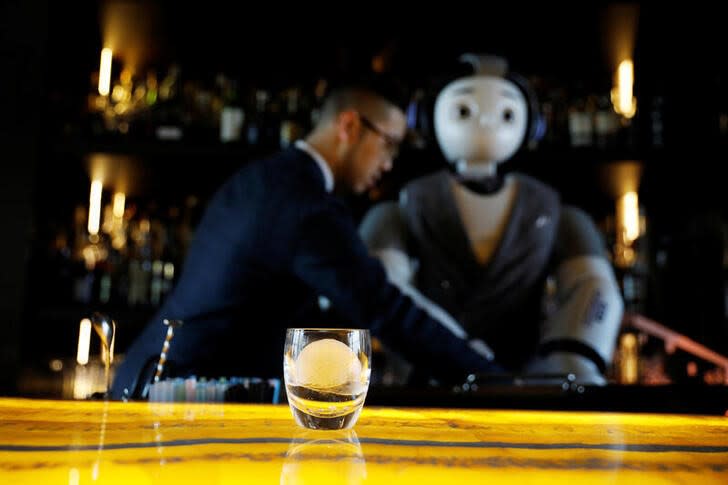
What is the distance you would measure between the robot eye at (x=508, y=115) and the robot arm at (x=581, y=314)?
34 cm

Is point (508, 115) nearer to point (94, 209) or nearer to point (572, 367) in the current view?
point (572, 367)

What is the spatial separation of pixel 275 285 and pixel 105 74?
1.38 m

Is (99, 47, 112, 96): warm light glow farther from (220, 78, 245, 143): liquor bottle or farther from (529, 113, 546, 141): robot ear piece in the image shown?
(529, 113, 546, 141): robot ear piece

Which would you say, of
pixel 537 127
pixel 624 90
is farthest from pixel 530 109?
pixel 624 90

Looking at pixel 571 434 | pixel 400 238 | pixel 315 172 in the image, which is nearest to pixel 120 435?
pixel 571 434

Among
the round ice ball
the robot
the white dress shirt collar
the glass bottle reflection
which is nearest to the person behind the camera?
the glass bottle reflection

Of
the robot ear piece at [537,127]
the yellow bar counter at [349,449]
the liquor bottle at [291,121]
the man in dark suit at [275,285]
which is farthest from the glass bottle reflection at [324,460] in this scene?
the liquor bottle at [291,121]

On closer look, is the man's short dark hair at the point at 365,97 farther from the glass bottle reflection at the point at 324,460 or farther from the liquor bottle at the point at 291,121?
the glass bottle reflection at the point at 324,460

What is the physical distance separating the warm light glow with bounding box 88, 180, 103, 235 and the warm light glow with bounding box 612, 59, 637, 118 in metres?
1.82

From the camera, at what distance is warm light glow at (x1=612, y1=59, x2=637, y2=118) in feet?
8.21

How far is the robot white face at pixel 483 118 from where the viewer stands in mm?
2008

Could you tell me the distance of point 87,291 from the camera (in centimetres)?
Result: 247

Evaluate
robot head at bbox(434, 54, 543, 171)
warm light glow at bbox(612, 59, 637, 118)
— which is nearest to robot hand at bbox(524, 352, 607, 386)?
robot head at bbox(434, 54, 543, 171)

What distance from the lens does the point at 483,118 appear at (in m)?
2.00
